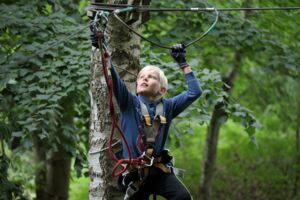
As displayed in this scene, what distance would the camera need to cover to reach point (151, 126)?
369 centimetres

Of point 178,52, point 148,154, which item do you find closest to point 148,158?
point 148,154

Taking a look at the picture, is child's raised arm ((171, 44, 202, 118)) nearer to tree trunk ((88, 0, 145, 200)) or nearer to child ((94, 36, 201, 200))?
child ((94, 36, 201, 200))

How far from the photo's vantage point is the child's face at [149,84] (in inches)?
149

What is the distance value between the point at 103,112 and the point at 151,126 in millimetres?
594

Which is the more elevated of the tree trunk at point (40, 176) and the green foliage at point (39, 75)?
the green foliage at point (39, 75)

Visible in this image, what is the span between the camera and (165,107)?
12.7 feet

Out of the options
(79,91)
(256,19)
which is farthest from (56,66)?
(256,19)

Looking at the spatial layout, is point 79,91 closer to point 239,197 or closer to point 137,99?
point 137,99

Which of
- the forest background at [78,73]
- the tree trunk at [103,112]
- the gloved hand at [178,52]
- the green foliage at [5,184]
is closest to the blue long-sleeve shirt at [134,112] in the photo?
the gloved hand at [178,52]

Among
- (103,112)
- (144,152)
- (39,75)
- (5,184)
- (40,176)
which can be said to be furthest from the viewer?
(40,176)

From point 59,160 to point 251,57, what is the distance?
3169 mm

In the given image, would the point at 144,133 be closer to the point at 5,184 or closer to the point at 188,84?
the point at 188,84

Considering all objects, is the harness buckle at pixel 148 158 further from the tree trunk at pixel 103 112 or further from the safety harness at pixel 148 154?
the tree trunk at pixel 103 112

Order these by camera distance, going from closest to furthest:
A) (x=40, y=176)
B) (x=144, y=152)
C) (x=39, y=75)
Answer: (x=144, y=152) → (x=39, y=75) → (x=40, y=176)
